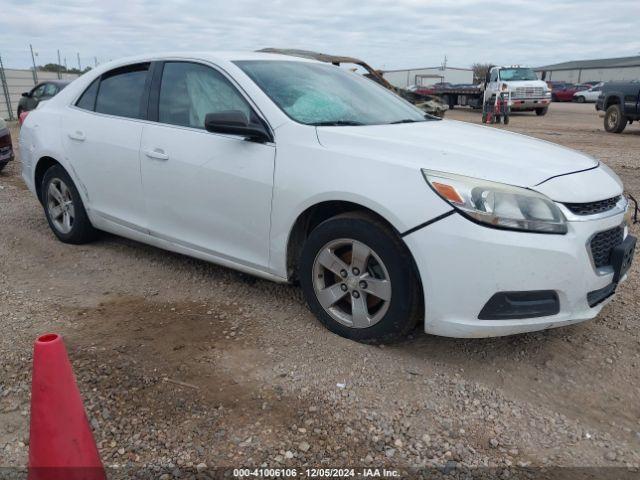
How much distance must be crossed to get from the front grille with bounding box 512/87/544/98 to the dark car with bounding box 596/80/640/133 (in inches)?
279

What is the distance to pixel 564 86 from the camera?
47.2m

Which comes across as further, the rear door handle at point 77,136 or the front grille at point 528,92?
the front grille at point 528,92

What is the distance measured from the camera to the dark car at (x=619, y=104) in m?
14.2

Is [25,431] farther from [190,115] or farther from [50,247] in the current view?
[50,247]

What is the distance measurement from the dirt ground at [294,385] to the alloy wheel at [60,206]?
920 millimetres

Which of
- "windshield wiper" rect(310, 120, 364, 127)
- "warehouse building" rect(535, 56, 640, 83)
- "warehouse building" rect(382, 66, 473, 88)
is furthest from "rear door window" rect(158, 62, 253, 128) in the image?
"warehouse building" rect(535, 56, 640, 83)

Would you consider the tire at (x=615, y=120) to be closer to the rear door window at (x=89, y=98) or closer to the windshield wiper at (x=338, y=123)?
the windshield wiper at (x=338, y=123)

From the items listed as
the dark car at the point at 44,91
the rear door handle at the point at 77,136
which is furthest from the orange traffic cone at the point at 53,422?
the dark car at the point at 44,91

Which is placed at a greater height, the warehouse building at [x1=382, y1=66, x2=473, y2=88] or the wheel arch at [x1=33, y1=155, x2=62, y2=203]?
the warehouse building at [x1=382, y1=66, x2=473, y2=88]

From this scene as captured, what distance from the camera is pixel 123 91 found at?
14.3ft

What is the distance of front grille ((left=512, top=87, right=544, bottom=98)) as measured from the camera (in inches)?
893

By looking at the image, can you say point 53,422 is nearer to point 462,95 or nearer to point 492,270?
point 492,270

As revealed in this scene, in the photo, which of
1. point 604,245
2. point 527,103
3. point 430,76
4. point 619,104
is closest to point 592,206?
point 604,245

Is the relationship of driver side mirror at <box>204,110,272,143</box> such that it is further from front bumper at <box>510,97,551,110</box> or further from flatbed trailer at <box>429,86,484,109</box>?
flatbed trailer at <box>429,86,484,109</box>
